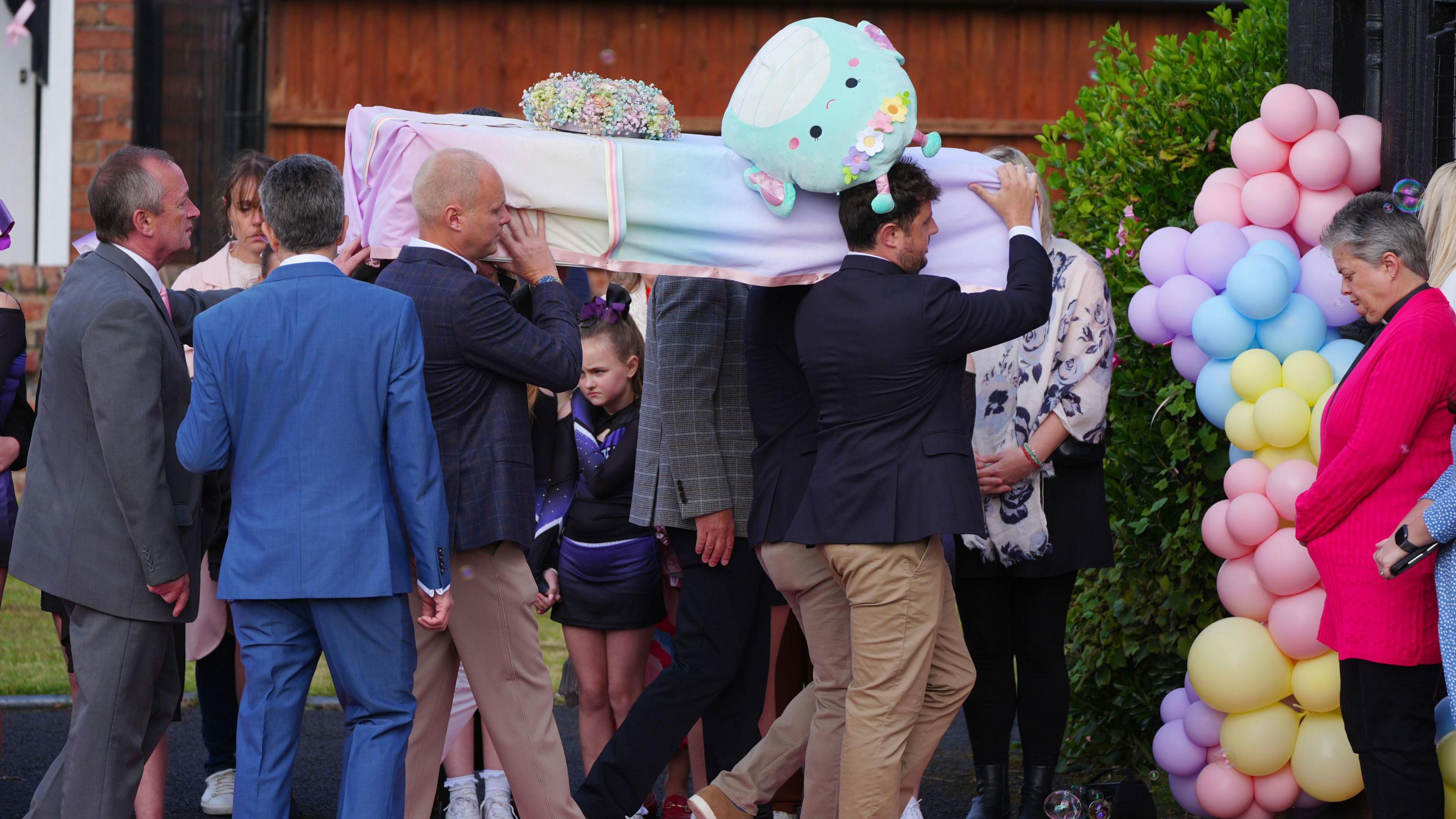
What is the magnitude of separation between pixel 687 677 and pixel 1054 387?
137 cm

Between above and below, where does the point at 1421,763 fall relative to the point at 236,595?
below

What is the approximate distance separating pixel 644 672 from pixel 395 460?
1.52m

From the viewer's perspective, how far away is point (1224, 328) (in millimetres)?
Answer: 4395

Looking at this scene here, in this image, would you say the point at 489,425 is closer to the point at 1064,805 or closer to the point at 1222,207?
the point at 1064,805

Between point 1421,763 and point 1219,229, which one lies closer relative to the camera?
point 1421,763

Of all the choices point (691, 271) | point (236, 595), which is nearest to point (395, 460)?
point (236, 595)

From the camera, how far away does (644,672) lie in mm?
4957

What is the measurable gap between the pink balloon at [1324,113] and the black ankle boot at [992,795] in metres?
2.14

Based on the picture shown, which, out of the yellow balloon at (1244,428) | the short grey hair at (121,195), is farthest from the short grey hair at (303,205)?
the yellow balloon at (1244,428)

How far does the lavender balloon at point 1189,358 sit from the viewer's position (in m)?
4.63

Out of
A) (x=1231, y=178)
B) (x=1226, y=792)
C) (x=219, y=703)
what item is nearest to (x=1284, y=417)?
(x=1231, y=178)

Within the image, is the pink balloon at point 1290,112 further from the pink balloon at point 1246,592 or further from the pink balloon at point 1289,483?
the pink balloon at point 1246,592

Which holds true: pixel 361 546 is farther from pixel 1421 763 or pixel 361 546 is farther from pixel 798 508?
pixel 1421 763

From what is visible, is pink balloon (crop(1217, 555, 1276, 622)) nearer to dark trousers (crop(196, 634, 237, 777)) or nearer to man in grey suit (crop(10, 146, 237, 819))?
man in grey suit (crop(10, 146, 237, 819))
